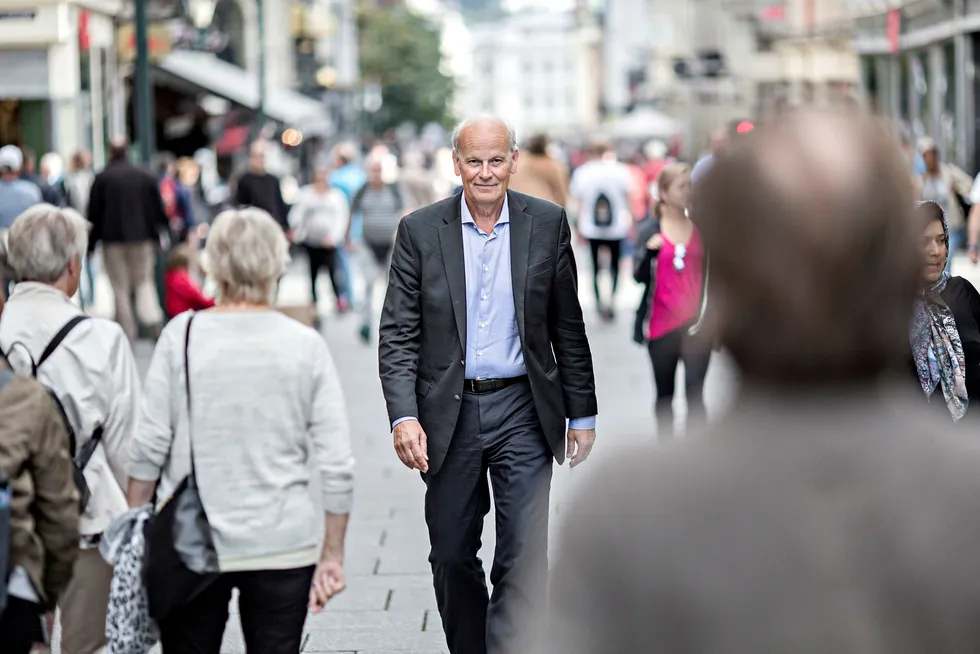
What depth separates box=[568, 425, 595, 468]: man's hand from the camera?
4945 millimetres

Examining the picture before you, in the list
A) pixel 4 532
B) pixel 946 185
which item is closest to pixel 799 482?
pixel 4 532

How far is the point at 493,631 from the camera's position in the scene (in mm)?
4824

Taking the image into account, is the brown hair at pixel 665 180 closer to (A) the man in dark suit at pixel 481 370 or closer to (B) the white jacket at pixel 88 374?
(A) the man in dark suit at pixel 481 370

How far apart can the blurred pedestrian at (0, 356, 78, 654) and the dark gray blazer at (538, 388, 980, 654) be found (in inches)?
83.8

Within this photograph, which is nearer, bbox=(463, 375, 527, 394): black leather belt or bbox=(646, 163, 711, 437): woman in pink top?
bbox=(463, 375, 527, 394): black leather belt

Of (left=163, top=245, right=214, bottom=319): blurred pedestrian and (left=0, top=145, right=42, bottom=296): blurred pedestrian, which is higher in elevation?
(left=0, top=145, right=42, bottom=296): blurred pedestrian

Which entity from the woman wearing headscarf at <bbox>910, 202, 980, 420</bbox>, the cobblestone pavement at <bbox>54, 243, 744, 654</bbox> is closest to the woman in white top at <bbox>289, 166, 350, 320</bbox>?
the cobblestone pavement at <bbox>54, 243, 744, 654</bbox>

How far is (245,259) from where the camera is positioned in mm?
4078

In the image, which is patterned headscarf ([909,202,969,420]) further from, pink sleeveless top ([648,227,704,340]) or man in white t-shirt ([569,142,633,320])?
man in white t-shirt ([569,142,633,320])

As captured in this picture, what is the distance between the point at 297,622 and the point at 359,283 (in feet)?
60.1

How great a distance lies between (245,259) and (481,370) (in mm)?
908

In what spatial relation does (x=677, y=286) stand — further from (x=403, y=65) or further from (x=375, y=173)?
(x=403, y=65)

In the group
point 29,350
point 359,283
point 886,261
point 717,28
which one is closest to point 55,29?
point 359,283

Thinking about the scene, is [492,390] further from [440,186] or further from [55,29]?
[55,29]
